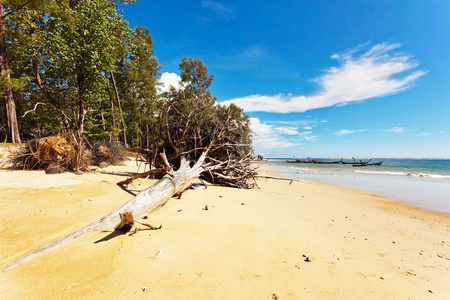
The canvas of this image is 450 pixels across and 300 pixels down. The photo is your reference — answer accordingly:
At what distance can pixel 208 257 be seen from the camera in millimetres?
1871

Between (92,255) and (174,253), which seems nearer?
(92,255)

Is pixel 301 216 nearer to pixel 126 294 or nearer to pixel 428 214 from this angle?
pixel 126 294

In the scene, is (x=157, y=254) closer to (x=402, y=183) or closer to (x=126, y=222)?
(x=126, y=222)

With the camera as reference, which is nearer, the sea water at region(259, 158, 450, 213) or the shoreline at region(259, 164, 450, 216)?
the shoreline at region(259, 164, 450, 216)

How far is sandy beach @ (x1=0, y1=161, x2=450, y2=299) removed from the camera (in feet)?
4.56

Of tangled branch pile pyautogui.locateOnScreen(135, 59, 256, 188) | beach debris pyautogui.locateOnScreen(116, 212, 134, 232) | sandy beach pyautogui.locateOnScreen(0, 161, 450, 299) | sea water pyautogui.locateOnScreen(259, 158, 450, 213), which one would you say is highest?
tangled branch pile pyautogui.locateOnScreen(135, 59, 256, 188)

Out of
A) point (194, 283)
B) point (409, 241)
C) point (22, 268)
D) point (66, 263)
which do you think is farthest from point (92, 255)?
point (409, 241)

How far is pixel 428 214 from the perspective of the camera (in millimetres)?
5035

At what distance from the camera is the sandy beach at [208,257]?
1.39 metres

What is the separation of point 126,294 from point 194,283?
0.51 metres

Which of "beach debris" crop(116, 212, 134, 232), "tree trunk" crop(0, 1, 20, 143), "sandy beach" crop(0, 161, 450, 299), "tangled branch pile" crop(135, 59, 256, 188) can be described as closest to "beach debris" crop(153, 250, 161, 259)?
"sandy beach" crop(0, 161, 450, 299)

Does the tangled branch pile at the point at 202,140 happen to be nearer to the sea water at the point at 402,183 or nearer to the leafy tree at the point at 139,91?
the sea water at the point at 402,183

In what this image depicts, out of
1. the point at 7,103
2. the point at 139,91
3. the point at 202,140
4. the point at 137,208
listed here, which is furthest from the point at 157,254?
the point at 139,91

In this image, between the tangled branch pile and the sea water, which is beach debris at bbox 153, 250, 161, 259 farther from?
the sea water
